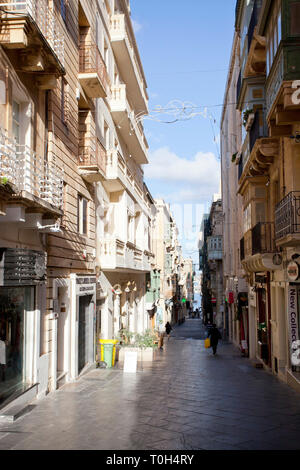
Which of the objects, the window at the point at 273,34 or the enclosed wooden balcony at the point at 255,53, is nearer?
the window at the point at 273,34

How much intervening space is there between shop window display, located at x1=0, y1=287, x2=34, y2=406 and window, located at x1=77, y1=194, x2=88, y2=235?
16.6 ft

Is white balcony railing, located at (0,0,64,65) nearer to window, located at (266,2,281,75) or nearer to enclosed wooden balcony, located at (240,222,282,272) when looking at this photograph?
window, located at (266,2,281,75)

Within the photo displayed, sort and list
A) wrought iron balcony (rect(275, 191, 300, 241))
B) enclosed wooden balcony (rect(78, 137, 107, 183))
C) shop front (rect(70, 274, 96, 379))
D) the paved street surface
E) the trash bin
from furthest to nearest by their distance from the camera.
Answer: the trash bin → enclosed wooden balcony (rect(78, 137, 107, 183)) → shop front (rect(70, 274, 96, 379)) → wrought iron balcony (rect(275, 191, 300, 241)) → the paved street surface

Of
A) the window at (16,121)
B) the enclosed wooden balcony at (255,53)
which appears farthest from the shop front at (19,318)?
the enclosed wooden balcony at (255,53)

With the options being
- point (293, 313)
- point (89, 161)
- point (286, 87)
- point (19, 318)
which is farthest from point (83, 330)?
point (286, 87)

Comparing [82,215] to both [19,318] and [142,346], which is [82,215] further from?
[142,346]

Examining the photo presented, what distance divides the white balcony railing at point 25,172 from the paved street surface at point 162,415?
4588 mm

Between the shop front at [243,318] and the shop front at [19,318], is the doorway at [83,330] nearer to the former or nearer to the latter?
the shop front at [19,318]

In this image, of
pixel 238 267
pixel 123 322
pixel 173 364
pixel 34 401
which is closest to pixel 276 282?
pixel 173 364

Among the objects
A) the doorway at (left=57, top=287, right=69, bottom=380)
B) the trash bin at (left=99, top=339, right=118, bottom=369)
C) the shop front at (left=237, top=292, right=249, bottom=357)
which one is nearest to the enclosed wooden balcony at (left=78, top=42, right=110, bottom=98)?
the doorway at (left=57, top=287, right=69, bottom=380)

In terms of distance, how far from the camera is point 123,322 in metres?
25.6

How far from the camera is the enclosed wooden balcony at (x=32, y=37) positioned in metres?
9.45

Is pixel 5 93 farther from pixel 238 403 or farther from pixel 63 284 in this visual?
pixel 238 403

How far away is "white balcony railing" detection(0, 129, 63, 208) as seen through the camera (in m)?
8.91
